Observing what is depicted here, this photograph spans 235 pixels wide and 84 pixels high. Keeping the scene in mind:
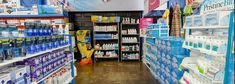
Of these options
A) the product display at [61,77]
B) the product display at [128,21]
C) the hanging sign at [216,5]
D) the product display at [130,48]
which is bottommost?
the product display at [61,77]

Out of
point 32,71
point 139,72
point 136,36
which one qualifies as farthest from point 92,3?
point 32,71

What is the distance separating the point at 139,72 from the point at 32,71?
14.4 ft

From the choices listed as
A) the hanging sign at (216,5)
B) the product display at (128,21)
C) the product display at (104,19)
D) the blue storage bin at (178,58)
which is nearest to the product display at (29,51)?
the blue storage bin at (178,58)

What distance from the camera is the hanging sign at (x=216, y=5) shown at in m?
2.08

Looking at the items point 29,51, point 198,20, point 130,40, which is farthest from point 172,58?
point 130,40

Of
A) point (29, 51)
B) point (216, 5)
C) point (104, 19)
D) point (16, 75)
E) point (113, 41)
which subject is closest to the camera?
point (216, 5)

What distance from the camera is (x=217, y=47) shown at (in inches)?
75.7

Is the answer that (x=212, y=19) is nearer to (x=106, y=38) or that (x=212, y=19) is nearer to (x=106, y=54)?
(x=106, y=38)

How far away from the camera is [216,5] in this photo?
236 cm

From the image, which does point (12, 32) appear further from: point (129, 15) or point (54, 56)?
point (129, 15)

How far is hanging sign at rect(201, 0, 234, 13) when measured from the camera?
6.82 ft

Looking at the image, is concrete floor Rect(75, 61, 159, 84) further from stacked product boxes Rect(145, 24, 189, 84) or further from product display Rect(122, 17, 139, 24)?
product display Rect(122, 17, 139, 24)

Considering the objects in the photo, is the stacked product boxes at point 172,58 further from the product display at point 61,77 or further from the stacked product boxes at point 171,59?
the product display at point 61,77

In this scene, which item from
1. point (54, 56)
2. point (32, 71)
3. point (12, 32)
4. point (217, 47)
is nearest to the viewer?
point (217, 47)
